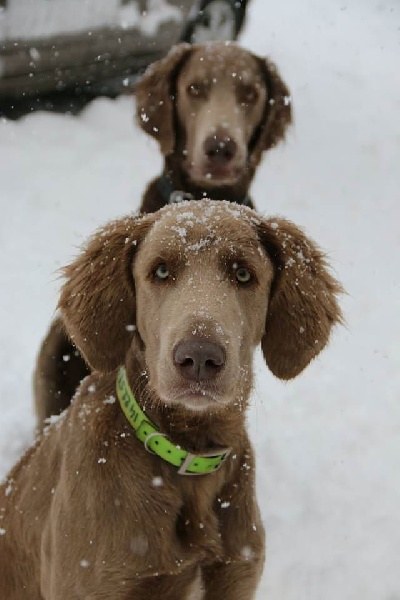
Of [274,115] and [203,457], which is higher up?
[274,115]

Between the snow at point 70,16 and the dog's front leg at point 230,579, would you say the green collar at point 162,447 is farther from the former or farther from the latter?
the snow at point 70,16

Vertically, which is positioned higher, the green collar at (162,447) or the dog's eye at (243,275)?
the dog's eye at (243,275)

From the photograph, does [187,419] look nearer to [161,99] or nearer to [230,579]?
[230,579]

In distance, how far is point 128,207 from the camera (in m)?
6.59

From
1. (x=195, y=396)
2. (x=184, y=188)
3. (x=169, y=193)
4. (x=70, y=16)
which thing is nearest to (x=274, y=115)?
(x=184, y=188)

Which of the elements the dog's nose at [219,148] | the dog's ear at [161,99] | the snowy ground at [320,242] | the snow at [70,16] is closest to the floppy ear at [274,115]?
the dog's nose at [219,148]

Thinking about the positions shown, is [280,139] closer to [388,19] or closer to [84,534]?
[84,534]

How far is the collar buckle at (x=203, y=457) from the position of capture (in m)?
2.49

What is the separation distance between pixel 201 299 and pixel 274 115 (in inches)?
113

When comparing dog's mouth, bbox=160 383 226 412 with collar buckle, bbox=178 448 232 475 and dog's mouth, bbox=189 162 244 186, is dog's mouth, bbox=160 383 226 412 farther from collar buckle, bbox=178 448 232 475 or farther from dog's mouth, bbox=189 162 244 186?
dog's mouth, bbox=189 162 244 186

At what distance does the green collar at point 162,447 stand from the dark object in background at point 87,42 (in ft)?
17.9

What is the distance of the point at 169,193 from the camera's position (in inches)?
174

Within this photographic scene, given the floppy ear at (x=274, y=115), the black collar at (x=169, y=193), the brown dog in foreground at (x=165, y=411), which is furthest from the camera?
the floppy ear at (x=274, y=115)

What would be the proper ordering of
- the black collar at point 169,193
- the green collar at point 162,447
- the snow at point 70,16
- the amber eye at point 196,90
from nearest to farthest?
the green collar at point 162,447 < the black collar at point 169,193 < the amber eye at point 196,90 < the snow at point 70,16
